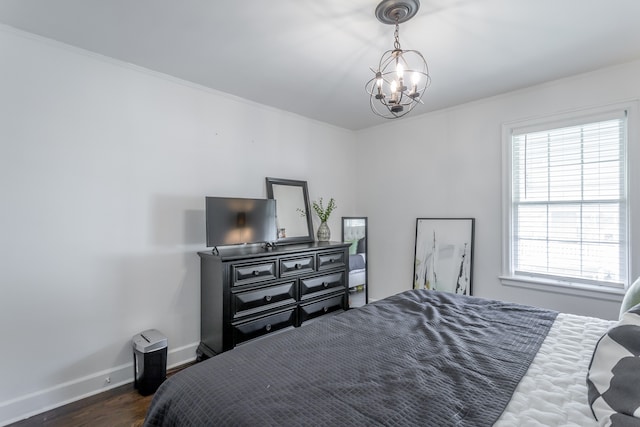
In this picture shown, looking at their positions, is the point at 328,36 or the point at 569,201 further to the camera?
the point at 569,201

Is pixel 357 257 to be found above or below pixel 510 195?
below

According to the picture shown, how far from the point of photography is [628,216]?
2.54 meters

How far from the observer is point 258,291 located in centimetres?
266

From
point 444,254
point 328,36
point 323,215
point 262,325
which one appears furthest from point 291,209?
point 328,36

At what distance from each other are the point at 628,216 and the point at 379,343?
259cm

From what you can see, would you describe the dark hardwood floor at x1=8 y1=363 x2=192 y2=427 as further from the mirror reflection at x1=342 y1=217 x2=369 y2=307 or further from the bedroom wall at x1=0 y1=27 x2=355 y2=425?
the mirror reflection at x1=342 y1=217 x2=369 y2=307

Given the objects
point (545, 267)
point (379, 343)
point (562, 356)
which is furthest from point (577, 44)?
point (379, 343)

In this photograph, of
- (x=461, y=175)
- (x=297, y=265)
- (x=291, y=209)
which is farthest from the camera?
(x=291, y=209)

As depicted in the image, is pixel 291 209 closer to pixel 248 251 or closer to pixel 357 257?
pixel 248 251

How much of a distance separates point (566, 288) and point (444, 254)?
112cm

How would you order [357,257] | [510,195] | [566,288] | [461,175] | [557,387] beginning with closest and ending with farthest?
[557,387] < [566,288] < [510,195] < [461,175] < [357,257]

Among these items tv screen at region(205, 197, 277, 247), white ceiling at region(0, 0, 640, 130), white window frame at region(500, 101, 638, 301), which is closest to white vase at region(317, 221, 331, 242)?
tv screen at region(205, 197, 277, 247)

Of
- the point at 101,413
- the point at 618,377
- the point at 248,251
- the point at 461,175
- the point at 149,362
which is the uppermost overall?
the point at 461,175

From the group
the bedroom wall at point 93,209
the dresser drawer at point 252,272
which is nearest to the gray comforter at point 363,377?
the dresser drawer at point 252,272
